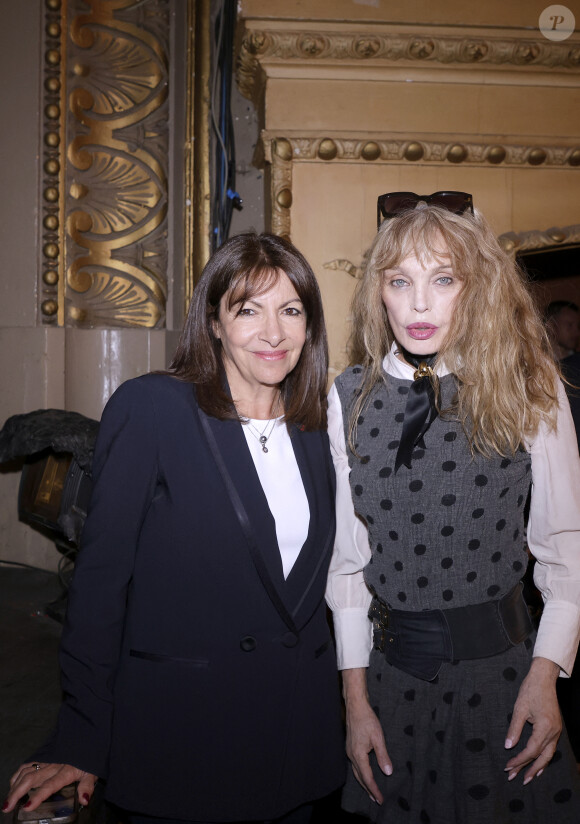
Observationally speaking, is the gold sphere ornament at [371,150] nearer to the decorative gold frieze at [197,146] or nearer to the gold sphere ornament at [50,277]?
the decorative gold frieze at [197,146]

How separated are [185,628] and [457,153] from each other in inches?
93.3

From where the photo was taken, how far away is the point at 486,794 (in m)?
1.26

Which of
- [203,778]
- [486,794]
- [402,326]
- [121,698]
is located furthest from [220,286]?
[486,794]

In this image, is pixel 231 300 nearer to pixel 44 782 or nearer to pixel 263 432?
pixel 263 432

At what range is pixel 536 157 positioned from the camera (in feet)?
9.70

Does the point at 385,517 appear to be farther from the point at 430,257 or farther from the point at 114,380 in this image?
the point at 114,380

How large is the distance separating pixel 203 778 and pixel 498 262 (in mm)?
1163

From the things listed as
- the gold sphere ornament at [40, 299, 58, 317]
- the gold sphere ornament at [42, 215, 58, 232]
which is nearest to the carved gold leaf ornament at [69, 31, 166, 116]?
the gold sphere ornament at [42, 215, 58, 232]

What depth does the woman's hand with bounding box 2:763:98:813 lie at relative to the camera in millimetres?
1164

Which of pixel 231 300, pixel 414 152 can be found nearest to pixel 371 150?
pixel 414 152

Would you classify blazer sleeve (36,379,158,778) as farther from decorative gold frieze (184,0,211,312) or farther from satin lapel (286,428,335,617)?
decorative gold frieze (184,0,211,312)

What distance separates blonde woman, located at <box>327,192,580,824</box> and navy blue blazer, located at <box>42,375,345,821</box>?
18cm

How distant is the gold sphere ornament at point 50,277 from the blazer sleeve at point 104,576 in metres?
2.39

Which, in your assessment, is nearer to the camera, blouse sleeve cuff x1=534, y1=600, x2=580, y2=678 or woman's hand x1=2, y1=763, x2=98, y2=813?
woman's hand x1=2, y1=763, x2=98, y2=813
